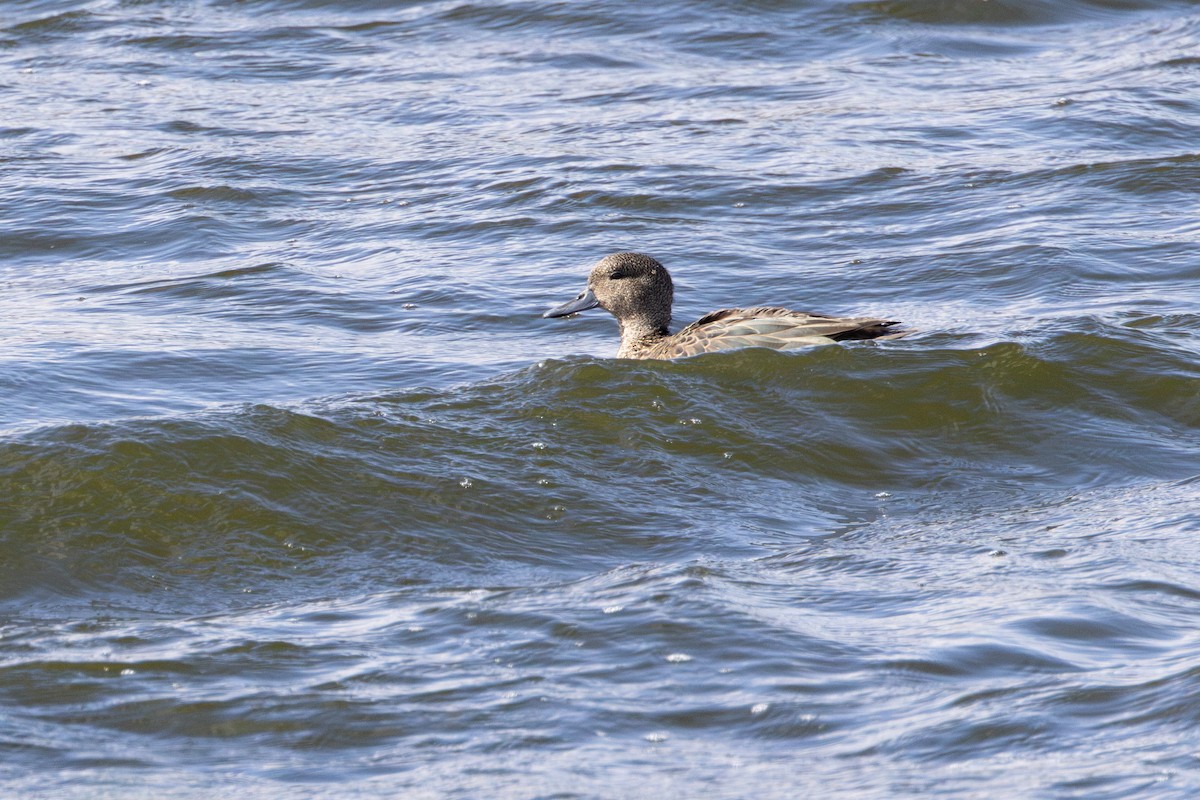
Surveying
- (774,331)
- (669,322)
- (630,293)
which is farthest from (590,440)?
(669,322)

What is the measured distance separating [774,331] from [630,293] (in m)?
1.35

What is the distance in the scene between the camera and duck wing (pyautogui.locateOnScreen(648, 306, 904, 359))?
8141mm

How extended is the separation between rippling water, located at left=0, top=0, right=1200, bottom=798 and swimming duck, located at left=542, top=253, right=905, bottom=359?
11cm

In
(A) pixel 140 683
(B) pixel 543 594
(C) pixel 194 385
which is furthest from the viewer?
(C) pixel 194 385

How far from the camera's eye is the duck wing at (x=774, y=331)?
8.14 m

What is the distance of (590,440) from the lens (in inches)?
291

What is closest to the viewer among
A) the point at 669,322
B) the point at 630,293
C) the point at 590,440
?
the point at 590,440

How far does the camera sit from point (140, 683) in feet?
16.4

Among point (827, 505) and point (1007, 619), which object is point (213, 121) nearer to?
point (827, 505)

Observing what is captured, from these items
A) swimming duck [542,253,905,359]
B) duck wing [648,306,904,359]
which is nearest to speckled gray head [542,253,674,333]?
swimming duck [542,253,905,359]

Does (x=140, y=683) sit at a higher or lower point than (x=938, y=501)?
higher

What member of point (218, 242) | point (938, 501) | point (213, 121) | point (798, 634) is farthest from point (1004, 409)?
point (213, 121)

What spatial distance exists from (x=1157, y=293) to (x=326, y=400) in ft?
15.6

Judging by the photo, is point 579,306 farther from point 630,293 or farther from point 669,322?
point 669,322
